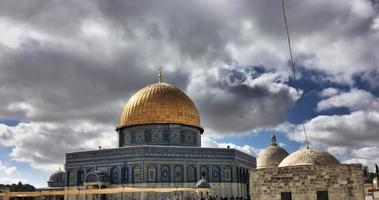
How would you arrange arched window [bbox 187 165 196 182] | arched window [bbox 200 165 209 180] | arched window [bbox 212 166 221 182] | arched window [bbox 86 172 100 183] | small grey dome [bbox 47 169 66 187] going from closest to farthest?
arched window [bbox 86 172 100 183] → arched window [bbox 187 165 196 182] → arched window [bbox 200 165 209 180] → arched window [bbox 212 166 221 182] → small grey dome [bbox 47 169 66 187]

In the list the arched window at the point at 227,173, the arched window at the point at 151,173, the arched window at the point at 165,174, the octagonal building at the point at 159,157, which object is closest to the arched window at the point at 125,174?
the octagonal building at the point at 159,157

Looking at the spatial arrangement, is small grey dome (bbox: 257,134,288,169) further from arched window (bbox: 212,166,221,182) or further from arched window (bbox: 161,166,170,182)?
arched window (bbox: 161,166,170,182)

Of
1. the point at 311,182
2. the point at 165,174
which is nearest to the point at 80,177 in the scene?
the point at 165,174

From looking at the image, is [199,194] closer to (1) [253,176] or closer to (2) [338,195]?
(1) [253,176]

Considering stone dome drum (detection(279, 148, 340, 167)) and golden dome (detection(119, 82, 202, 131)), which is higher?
golden dome (detection(119, 82, 202, 131))

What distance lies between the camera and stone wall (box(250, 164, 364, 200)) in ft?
52.4

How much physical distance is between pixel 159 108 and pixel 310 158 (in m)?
A: 17.7

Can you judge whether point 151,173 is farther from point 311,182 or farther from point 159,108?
point 311,182

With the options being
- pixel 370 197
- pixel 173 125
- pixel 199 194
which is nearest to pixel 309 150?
pixel 370 197

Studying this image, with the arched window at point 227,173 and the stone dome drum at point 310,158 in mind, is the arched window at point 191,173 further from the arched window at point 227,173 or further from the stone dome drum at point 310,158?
the stone dome drum at point 310,158

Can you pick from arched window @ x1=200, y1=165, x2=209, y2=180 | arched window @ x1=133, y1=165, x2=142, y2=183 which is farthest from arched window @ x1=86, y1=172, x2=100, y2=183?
arched window @ x1=200, y1=165, x2=209, y2=180

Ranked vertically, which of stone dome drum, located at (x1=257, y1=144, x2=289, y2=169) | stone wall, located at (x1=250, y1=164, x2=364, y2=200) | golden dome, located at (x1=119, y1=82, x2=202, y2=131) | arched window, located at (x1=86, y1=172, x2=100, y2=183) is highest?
golden dome, located at (x1=119, y1=82, x2=202, y2=131)

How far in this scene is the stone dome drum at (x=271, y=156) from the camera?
33094 mm

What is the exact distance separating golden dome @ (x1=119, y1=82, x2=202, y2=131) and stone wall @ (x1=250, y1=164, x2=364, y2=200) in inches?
671
